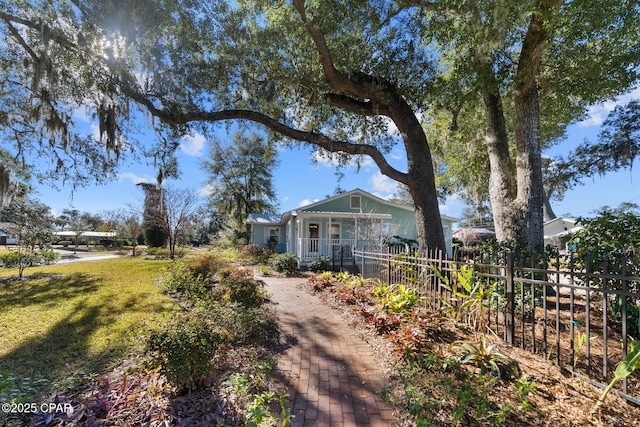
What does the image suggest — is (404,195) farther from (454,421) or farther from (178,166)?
(454,421)

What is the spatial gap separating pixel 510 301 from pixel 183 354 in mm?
4105

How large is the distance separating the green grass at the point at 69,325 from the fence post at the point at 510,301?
15.6 ft

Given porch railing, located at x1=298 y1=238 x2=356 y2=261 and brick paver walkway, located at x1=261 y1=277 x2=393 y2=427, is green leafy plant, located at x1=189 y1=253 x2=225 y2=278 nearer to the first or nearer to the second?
brick paver walkway, located at x1=261 y1=277 x2=393 y2=427

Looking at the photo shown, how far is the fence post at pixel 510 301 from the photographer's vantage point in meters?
3.76

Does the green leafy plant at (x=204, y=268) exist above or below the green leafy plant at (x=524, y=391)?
above

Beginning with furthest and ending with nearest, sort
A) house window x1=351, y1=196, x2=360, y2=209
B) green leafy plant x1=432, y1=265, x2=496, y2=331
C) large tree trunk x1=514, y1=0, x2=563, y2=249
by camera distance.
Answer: house window x1=351, y1=196, x2=360, y2=209
large tree trunk x1=514, y1=0, x2=563, y2=249
green leafy plant x1=432, y1=265, x2=496, y2=331

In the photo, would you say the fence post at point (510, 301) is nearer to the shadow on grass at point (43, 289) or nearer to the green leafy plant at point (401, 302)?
the green leafy plant at point (401, 302)

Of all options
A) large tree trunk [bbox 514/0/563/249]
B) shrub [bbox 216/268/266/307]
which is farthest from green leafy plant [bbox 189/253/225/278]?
large tree trunk [bbox 514/0/563/249]

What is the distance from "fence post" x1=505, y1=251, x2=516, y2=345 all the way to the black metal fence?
1 cm

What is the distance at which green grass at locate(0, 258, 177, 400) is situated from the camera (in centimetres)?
362

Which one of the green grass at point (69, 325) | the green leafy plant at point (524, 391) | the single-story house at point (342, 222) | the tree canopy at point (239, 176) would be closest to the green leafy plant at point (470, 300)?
the green leafy plant at point (524, 391)

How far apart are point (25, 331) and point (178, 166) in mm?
5207

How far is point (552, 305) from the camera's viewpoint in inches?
206

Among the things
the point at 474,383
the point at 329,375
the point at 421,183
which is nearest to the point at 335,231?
the point at 421,183
